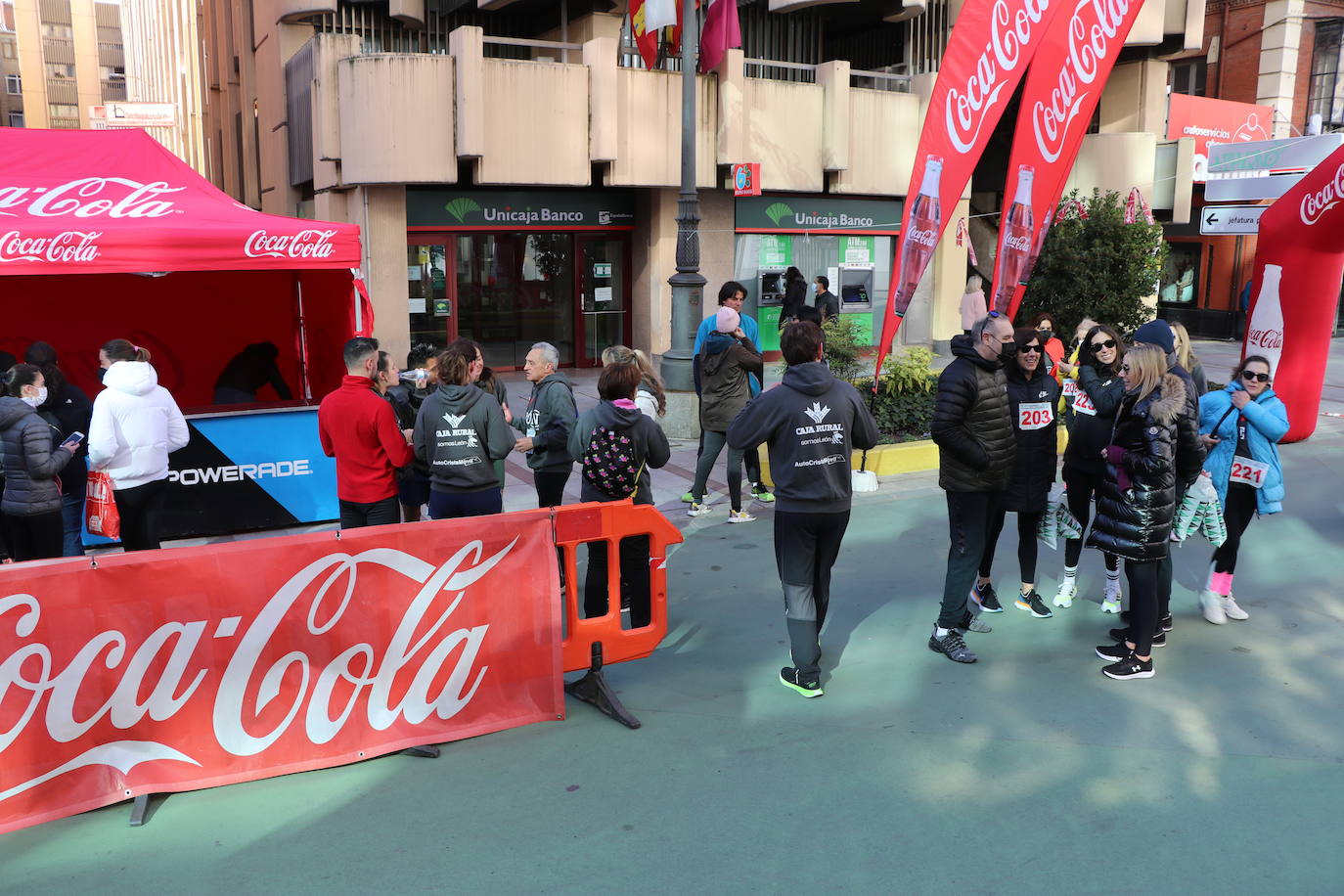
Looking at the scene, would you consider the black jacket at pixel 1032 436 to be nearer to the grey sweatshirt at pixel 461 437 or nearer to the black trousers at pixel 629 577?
the black trousers at pixel 629 577

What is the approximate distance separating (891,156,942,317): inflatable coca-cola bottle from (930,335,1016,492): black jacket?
14.7ft

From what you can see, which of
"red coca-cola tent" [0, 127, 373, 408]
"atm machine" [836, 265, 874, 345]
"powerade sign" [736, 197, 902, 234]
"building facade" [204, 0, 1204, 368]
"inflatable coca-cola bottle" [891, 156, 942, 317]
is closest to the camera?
"red coca-cola tent" [0, 127, 373, 408]

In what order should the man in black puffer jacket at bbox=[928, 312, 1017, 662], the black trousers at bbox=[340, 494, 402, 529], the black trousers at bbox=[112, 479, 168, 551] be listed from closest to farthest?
the man in black puffer jacket at bbox=[928, 312, 1017, 662] < the black trousers at bbox=[340, 494, 402, 529] < the black trousers at bbox=[112, 479, 168, 551]

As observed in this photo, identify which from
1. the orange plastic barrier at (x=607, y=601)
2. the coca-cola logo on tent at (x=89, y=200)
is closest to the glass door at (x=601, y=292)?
the coca-cola logo on tent at (x=89, y=200)

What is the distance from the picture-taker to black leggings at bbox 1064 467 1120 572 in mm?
6965

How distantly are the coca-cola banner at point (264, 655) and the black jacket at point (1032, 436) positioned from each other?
297cm

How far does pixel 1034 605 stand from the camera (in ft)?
23.4

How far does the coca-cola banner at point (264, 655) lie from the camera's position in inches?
176

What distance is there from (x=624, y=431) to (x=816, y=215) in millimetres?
15091

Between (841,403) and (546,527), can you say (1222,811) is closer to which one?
(841,403)

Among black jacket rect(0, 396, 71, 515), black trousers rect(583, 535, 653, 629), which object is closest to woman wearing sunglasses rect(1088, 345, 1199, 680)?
black trousers rect(583, 535, 653, 629)

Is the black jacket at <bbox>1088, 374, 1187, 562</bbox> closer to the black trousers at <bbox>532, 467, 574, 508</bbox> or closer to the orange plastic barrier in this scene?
the orange plastic barrier

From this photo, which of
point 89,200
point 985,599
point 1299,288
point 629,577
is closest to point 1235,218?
point 1299,288

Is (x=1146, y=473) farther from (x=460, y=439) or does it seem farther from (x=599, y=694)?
(x=460, y=439)
